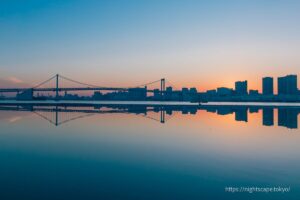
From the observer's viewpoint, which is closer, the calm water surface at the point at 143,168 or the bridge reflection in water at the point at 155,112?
the calm water surface at the point at 143,168

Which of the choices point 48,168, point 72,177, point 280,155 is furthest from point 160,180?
point 280,155

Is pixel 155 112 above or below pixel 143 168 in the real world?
above

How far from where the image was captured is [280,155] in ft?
29.5

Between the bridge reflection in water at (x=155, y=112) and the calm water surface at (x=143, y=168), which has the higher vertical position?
the bridge reflection in water at (x=155, y=112)

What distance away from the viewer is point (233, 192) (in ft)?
18.0

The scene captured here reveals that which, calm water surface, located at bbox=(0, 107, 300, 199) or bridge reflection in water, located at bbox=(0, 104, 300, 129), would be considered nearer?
calm water surface, located at bbox=(0, 107, 300, 199)

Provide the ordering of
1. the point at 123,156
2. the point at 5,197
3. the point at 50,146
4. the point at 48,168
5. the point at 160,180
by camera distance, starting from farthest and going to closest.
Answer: the point at 50,146 → the point at 123,156 → the point at 48,168 → the point at 160,180 → the point at 5,197

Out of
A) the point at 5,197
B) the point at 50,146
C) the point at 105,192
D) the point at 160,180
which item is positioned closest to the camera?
the point at 5,197

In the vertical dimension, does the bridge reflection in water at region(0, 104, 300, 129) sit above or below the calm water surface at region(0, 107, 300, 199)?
above

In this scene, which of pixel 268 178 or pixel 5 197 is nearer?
pixel 5 197

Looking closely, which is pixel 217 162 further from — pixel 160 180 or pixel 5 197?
pixel 5 197

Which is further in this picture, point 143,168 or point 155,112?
point 155,112

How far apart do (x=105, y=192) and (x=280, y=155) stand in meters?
6.47

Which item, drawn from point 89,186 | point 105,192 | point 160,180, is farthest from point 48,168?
point 160,180
